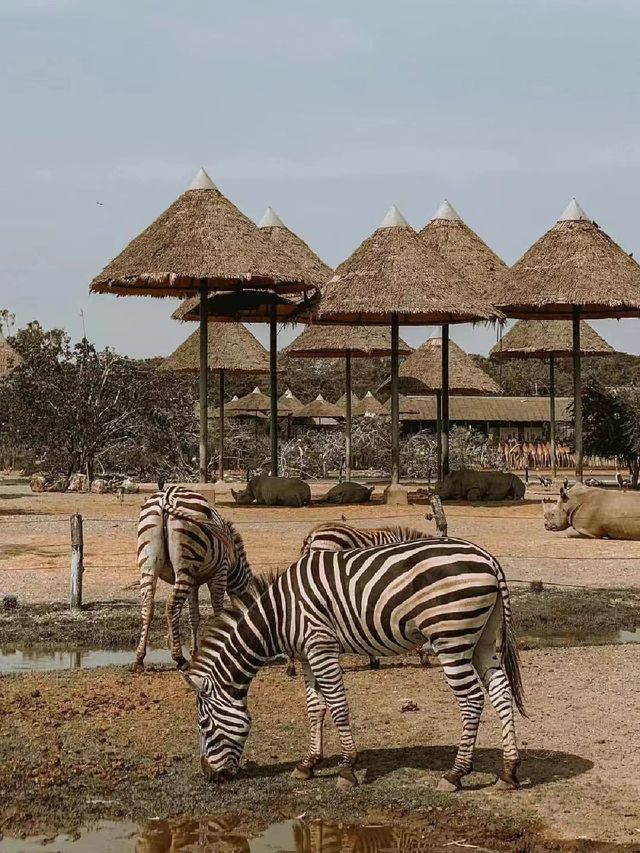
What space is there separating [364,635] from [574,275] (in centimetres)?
1870

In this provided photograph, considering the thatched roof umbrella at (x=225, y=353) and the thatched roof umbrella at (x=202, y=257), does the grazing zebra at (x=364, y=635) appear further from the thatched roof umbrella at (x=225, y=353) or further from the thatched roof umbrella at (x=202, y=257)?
the thatched roof umbrella at (x=225, y=353)

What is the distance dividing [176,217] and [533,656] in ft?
49.7

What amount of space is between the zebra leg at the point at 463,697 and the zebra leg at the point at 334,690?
495 mm

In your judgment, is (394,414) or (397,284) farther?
(394,414)

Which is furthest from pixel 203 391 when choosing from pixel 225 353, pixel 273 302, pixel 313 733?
pixel 313 733

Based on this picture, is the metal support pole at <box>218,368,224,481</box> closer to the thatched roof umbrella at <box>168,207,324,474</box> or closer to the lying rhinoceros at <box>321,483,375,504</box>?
the thatched roof umbrella at <box>168,207,324,474</box>

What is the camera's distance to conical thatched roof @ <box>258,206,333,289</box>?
27150 mm

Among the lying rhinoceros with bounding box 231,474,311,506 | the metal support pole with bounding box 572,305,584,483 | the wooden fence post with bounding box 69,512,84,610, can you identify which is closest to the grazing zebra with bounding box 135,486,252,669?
the wooden fence post with bounding box 69,512,84,610

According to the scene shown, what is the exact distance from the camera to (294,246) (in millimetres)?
28359

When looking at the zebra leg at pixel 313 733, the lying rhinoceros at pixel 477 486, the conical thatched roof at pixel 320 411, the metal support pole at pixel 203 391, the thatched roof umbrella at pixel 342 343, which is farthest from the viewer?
the conical thatched roof at pixel 320 411

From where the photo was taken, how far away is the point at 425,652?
33.0 ft

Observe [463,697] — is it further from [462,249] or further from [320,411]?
[320,411]

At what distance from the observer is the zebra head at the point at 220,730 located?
22.1ft

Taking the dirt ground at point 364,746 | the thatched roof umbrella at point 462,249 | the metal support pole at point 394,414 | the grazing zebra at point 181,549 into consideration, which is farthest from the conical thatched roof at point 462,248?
the grazing zebra at point 181,549
